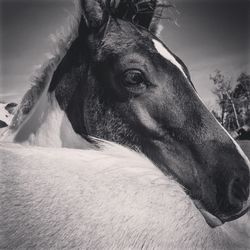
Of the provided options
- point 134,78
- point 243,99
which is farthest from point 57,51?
point 243,99

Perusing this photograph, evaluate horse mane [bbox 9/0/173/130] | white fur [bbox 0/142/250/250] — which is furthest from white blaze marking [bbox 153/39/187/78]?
white fur [bbox 0/142/250/250]

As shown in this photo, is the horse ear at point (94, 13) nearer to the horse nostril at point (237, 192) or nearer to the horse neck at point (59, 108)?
the horse neck at point (59, 108)

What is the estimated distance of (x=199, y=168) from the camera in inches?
33.2

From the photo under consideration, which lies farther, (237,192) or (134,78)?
(134,78)

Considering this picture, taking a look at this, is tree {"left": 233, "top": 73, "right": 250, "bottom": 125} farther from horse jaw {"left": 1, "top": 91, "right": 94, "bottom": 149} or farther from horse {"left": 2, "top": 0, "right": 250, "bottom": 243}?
horse jaw {"left": 1, "top": 91, "right": 94, "bottom": 149}

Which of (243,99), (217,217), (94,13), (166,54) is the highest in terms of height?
(94,13)

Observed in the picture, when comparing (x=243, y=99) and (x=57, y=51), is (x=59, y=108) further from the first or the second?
(x=243, y=99)

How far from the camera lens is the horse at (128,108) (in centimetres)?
83

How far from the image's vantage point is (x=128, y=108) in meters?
0.94

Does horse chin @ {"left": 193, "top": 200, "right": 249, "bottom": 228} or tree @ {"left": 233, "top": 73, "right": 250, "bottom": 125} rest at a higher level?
tree @ {"left": 233, "top": 73, "right": 250, "bottom": 125}

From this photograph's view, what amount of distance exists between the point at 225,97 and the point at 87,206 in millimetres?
1006

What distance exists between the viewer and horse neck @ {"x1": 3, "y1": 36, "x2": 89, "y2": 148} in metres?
0.93

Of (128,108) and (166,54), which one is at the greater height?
(166,54)

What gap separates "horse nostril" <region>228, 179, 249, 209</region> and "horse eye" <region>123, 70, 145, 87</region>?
1.19 feet
